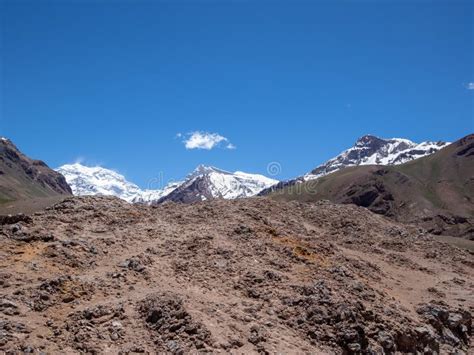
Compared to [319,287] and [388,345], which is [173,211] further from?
[388,345]

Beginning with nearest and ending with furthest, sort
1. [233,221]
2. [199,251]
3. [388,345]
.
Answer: [388,345]
[199,251]
[233,221]

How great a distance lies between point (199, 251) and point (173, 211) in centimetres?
765

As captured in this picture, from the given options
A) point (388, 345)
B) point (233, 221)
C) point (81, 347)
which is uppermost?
point (233, 221)

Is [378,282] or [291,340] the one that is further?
[378,282]

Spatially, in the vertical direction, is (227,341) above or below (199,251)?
below

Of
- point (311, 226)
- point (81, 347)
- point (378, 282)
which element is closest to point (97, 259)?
point (81, 347)

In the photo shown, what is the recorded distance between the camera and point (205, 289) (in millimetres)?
17656

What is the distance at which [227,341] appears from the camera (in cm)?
1418

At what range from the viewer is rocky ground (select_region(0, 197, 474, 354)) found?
557 inches

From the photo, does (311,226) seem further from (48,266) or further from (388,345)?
(48,266)

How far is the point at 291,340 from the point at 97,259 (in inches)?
302

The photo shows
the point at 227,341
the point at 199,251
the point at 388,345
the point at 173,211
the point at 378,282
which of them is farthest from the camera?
the point at 173,211

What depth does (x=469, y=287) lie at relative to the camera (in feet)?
89.1

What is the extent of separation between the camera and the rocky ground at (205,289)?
14.2 m
